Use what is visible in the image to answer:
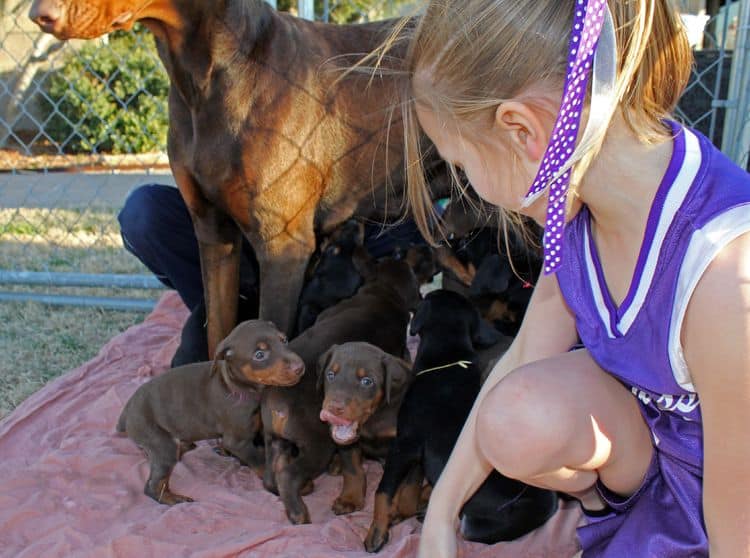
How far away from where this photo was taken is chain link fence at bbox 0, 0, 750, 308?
196 inches

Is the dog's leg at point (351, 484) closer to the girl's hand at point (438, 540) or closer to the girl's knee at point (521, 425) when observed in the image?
the girl's hand at point (438, 540)

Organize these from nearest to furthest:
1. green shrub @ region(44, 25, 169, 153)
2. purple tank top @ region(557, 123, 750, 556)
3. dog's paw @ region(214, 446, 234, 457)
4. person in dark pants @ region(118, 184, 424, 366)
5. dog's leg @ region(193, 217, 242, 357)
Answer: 1. purple tank top @ region(557, 123, 750, 556)
2. dog's paw @ region(214, 446, 234, 457)
3. dog's leg @ region(193, 217, 242, 357)
4. person in dark pants @ region(118, 184, 424, 366)
5. green shrub @ region(44, 25, 169, 153)

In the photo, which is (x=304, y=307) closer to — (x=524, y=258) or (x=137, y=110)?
(x=524, y=258)

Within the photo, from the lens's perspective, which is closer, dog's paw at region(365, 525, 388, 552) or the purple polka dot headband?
the purple polka dot headband

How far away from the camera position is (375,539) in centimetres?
268

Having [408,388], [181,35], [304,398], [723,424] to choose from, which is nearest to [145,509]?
[304,398]

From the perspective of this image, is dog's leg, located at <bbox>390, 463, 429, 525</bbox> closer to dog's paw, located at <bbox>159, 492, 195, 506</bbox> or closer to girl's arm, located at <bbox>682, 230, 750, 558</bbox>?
dog's paw, located at <bbox>159, 492, 195, 506</bbox>

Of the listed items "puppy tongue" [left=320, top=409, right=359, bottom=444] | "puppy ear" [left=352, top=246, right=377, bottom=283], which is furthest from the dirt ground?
"puppy tongue" [left=320, top=409, right=359, bottom=444]

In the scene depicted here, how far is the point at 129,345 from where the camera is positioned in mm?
4402

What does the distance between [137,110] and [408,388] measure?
909 centimetres

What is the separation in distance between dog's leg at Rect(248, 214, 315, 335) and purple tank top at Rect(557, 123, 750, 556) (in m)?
1.38

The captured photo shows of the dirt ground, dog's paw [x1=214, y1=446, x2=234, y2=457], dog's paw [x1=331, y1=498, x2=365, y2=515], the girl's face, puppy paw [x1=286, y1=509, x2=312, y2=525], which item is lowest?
the dirt ground

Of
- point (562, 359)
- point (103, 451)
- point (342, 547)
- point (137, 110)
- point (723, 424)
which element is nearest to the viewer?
point (723, 424)

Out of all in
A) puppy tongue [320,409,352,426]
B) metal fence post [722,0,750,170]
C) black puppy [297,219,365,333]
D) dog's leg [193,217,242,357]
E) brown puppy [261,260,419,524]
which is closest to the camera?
puppy tongue [320,409,352,426]
